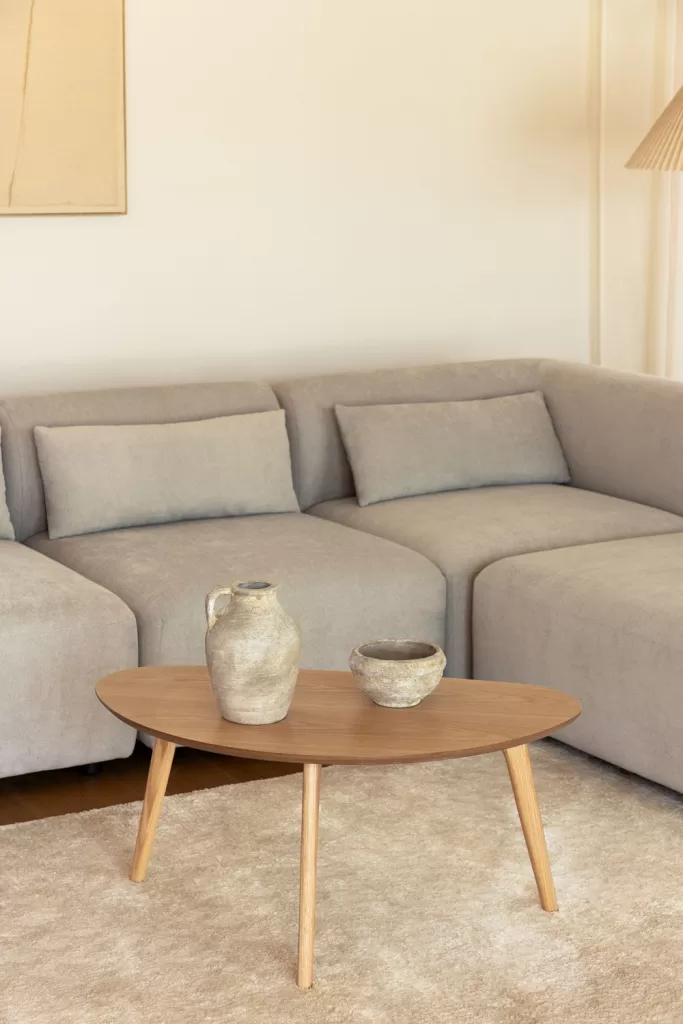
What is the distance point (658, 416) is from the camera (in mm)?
4012

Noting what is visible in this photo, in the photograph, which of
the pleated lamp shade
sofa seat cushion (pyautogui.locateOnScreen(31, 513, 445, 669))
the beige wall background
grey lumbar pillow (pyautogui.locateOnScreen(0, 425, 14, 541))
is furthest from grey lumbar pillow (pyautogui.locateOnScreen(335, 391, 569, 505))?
grey lumbar pillow (pyautogui.locateOnScreen(0, 425, 14, 541))

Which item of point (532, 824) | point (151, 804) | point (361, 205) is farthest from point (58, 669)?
point (361, 205)

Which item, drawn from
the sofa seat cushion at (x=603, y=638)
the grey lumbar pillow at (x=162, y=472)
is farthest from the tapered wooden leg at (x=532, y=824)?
the grey lumbar pillow at (x=162, y=472)

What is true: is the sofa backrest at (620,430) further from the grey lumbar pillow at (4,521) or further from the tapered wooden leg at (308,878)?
the tapered wooden leg at (308,878)

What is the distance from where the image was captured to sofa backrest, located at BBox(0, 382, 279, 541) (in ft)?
12.3

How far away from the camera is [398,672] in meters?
2.39

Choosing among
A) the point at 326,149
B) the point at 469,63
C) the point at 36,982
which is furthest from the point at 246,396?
the point at 36,982

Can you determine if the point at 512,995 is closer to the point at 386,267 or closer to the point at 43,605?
the point at 43,605

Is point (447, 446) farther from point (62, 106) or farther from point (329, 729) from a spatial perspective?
point (329, 729)

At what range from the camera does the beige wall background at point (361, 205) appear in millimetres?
4258

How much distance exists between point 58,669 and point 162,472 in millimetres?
865

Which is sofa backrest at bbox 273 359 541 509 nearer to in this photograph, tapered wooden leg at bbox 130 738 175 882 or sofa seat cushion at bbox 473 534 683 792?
sofa seat cushion at bbox 473 534 683 792

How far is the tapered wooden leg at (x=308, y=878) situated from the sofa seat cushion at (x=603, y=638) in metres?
1.00

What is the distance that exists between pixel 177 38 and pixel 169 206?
492mm
